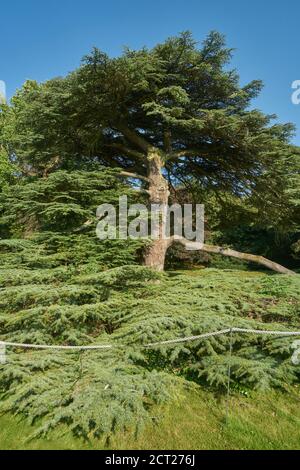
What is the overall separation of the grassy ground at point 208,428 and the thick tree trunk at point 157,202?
5.92 m

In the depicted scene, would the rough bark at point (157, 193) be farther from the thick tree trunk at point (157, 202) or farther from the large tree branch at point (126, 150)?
the large tree branch at point (126, 150)

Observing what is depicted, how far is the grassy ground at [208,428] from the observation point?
347 cm

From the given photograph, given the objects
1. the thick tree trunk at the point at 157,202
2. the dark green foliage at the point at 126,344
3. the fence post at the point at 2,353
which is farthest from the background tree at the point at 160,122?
the fence post at the point at 2,353

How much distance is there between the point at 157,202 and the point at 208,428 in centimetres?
778

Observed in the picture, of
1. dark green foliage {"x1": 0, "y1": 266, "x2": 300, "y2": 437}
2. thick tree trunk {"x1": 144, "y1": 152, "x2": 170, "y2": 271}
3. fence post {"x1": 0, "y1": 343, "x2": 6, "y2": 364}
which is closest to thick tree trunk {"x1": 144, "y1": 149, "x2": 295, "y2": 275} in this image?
thick tree trunk {"x1": 144, "y1": 152, "x2": 170, "y2": 271}

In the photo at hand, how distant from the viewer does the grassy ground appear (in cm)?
347

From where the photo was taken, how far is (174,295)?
6258 mm

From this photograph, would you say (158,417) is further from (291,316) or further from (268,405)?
(291,316)

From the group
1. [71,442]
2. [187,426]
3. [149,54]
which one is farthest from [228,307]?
[149,54]

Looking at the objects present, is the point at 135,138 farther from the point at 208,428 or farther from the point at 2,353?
the point at 208,428

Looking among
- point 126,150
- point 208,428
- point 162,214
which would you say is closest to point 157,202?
point 162,214

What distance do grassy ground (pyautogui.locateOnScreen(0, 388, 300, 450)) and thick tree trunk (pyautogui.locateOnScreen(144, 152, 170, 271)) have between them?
5.92 m

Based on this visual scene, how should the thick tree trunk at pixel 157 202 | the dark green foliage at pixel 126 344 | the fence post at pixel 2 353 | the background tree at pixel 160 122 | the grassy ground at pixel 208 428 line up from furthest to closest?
the thick tree trunk at pixel 157 202 → the background tree at pixel 160 122 → the fence post at pixel 2 353 → the dark green foliage at pixel 126 344 → the grassy ground at pixel 208 428
